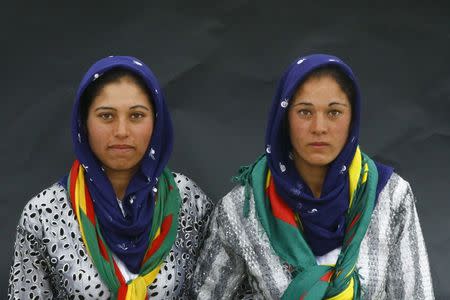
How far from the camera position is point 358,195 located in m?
3.30

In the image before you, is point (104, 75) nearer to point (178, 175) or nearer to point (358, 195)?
point (178, 175)

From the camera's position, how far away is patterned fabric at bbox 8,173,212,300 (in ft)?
11.0

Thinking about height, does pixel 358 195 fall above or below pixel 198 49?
below

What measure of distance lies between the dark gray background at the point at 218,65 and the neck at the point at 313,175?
3.29ft

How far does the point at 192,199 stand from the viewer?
3.57 metres

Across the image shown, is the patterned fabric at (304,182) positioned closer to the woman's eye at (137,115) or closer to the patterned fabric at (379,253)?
the patterned fabric at (379,253)

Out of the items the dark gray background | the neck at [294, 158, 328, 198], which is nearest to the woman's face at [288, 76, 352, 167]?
the neck at [294, 158, 328, 198]

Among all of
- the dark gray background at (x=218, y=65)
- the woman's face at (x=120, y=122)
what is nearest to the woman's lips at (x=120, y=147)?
the woman's face at (x=120, y=122)

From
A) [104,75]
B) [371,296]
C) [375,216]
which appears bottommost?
[371,296]

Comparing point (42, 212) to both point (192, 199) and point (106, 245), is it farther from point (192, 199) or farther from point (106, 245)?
point (192, 199)

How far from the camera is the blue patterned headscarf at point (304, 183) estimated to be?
3227 millimetres

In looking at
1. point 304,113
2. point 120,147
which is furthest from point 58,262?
point 304,113

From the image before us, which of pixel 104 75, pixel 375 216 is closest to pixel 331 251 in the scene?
pixel 375 216

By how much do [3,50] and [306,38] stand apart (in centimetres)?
127
